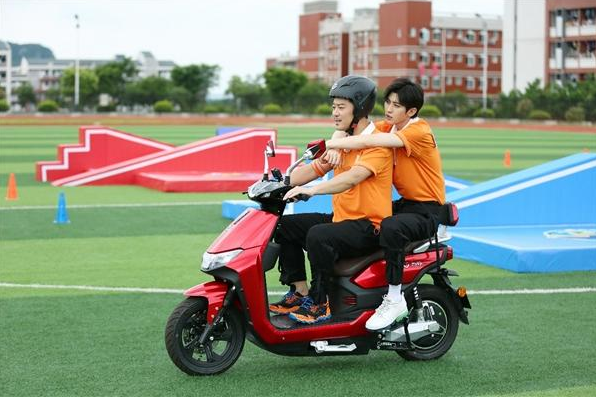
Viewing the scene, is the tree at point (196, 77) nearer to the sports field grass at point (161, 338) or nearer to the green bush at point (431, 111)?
the green bush at point (431, 111)

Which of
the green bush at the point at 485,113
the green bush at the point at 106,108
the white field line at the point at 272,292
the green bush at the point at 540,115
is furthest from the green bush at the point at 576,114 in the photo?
the white field line at the point at 272,292

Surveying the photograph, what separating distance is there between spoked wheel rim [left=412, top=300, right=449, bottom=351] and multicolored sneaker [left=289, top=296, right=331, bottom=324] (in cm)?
65

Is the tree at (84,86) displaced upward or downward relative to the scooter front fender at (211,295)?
upward

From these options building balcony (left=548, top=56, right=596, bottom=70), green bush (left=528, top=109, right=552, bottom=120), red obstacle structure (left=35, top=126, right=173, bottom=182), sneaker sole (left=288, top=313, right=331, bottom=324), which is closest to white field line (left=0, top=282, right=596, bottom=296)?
sneaker sole (left=288, top=313, right=331, bottom=324)

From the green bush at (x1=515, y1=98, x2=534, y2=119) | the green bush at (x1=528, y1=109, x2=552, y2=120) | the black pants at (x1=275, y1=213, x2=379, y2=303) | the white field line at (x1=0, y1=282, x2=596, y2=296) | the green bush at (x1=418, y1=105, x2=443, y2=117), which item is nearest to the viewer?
the black pants at (x1=275, y1=213, x2=379, y2=303)

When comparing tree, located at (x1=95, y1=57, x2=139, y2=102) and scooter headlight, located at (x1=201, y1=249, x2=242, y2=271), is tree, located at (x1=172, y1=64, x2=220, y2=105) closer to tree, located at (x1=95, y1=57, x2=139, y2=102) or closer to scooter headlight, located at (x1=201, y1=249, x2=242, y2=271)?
tree, located at (x1=95, y1=57, x2=139, y2=102)

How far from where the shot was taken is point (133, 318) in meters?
8.59

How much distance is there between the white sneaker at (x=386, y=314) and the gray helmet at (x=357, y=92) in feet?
3.87

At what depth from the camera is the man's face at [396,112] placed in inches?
279

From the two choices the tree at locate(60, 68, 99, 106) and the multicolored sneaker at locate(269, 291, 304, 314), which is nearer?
the multicolored sneaker at locate(269, 291, 304, 314)

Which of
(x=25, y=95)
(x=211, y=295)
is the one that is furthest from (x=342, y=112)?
(x=25, y=95)

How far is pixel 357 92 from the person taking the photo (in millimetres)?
6836

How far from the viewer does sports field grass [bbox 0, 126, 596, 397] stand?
6.55 metres

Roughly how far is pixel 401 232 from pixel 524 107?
75342 mm
